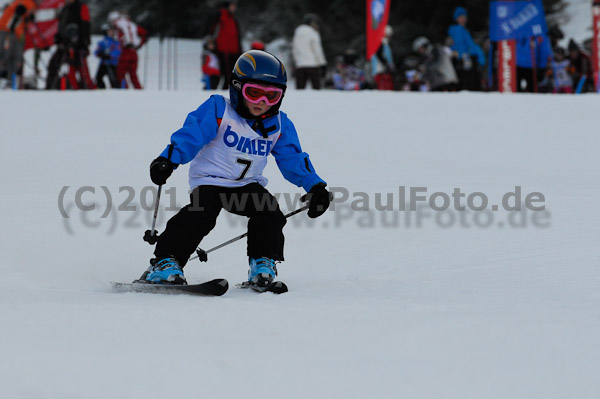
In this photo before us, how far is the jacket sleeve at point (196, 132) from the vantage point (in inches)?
163

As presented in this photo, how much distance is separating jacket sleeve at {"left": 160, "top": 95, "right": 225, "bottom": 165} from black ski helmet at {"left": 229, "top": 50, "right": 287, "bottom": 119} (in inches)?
3.8

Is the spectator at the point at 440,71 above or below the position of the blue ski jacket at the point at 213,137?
above

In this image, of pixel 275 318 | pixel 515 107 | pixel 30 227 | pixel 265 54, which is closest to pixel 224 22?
pixel 515 107

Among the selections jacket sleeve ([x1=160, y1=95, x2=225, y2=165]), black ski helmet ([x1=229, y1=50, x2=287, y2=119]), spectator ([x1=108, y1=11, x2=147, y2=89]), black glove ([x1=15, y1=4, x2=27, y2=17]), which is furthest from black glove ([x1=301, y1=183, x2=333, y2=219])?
black glove ([x1=15, y1=4, x2=27, y2=17])

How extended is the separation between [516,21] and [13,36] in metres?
8.56

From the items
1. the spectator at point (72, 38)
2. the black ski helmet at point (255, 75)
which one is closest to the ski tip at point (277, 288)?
the black ski helmet at point (255, 75)

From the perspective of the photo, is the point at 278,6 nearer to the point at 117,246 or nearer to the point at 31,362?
the point at 117,246

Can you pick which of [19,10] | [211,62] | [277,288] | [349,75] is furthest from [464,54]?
[277,288]

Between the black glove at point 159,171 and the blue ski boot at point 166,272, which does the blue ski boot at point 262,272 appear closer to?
the blue ski boot at point 166,272

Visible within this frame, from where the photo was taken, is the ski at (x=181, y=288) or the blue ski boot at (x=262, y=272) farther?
the blue ski boot at (x=262, y=272)

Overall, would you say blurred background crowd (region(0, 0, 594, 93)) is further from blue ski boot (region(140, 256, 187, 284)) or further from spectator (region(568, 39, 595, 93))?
blue ski boot (region(140, 256, 187, 284))

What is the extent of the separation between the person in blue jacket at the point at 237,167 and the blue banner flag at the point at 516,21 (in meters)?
10.0

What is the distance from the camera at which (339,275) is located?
15.6 feet

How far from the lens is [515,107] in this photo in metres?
11.2
